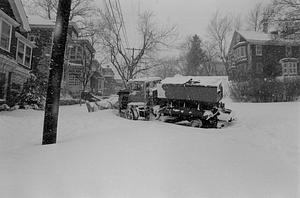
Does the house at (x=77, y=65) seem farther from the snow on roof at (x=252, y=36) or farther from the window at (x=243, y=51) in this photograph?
the window at (x=243, y=51)

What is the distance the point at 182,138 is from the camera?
4074mm

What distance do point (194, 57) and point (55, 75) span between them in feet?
79.7

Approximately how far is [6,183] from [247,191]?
2.29 meters

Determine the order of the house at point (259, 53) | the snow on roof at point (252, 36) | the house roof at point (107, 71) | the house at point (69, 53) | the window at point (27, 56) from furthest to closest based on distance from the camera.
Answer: the house roof at point (107, 71), the snow on roof at point (252, 36), the house at point (259, 53), the house at point (69, 53), the window at point (27, 56)

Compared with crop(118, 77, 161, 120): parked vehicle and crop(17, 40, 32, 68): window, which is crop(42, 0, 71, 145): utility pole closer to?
crop(118, 77, 161, 120): parked vehicle

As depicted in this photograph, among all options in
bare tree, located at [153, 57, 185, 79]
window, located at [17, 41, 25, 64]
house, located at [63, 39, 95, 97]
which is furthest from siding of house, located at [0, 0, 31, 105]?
bare tree, located at [153, 57, 185, 79]

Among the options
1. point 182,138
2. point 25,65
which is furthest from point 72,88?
point 182,138

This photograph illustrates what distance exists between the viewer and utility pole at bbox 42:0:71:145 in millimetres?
4117

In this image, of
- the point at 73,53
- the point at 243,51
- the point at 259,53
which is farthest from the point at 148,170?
the point at 243,51

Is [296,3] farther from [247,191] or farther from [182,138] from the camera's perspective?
[247,191]

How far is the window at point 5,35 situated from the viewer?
10097mm

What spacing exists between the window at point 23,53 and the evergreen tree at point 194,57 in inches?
697

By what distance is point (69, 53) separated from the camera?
20.2 meters

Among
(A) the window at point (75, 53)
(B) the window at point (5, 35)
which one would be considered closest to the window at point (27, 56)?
(B) the window at point (5, 35)
